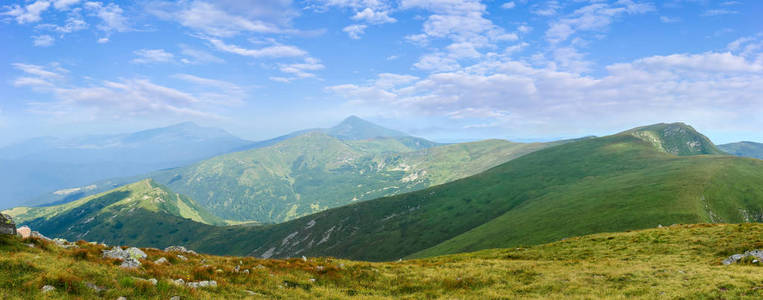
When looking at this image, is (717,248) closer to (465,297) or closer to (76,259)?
(465,297)

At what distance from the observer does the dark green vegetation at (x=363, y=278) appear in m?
15.8

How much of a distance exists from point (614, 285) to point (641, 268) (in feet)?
22.4

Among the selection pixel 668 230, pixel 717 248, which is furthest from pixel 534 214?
pixel 717 248

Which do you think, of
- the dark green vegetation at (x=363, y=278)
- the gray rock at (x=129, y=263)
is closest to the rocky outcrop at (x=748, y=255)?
the dark green vegetation at (x=363, y=278)

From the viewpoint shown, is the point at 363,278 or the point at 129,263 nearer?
the point at 129,263

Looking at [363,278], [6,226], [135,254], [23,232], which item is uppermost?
[6,226]

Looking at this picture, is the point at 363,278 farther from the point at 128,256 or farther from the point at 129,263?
the point at 128,256

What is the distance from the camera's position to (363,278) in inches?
1023

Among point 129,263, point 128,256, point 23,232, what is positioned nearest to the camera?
point 129,263

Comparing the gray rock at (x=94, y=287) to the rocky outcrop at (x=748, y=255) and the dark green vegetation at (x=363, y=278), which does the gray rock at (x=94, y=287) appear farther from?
the rocky outcrop at (x=748, y=255)

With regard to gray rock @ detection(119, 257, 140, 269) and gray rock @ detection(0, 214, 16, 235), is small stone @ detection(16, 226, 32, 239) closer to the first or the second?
gray rock @ detection(0, 214, 16, 235)

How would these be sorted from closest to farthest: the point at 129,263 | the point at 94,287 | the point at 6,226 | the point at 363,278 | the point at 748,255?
the point at 94,287, the point at 129,263, the point at 6,226, the point at 363,278, the point at 748,255

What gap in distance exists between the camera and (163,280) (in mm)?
17625

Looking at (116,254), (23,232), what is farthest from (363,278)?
(23,232)
